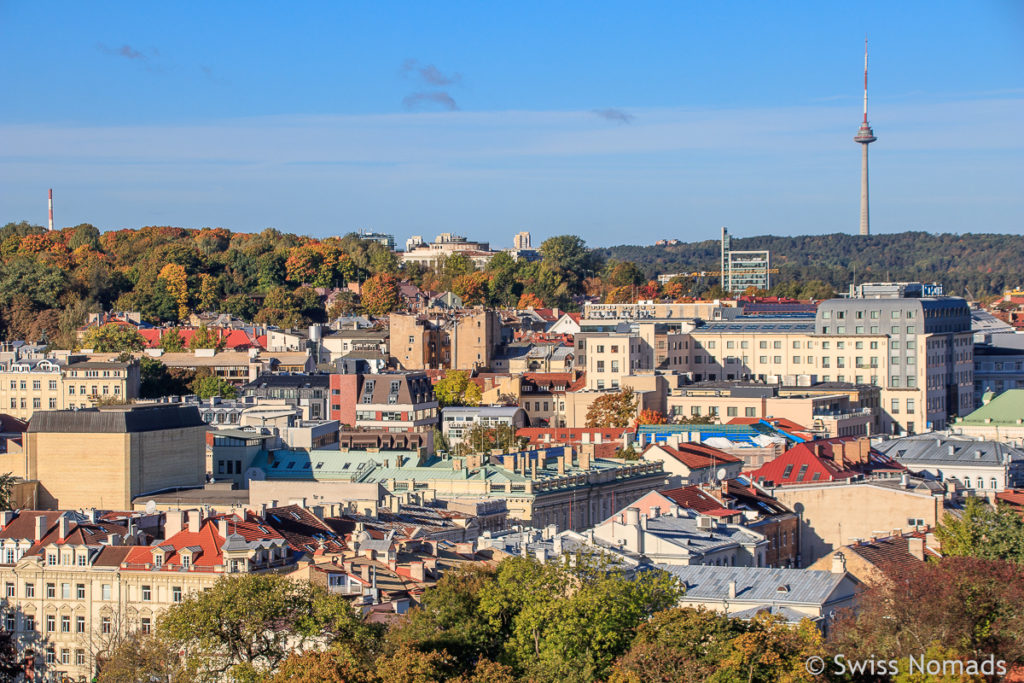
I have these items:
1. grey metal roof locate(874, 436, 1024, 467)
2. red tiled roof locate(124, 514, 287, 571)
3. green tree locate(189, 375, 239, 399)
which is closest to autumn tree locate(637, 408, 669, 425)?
grey metal roof locate(874, 436, 1024, 467)

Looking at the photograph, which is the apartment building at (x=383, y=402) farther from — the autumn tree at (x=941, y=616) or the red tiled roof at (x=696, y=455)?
the autumn tree at (x=941, y=616)

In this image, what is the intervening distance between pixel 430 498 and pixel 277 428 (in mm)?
18883

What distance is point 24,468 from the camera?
6238cm

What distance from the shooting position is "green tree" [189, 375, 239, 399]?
334ft

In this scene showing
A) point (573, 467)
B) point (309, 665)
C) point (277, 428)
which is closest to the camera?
point (309, 665)

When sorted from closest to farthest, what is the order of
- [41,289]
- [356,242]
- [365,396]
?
[365,396], [41,289], [356,242]

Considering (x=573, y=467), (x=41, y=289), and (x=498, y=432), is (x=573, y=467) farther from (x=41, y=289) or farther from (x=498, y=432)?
(x=41, y=289)

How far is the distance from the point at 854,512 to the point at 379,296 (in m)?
89.4

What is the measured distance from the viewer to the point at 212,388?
103 m

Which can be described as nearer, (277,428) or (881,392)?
(277,428)

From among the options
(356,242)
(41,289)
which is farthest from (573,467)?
(356,242)

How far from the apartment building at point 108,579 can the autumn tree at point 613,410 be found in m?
44.5

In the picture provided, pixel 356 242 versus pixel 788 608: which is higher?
pixel 356 242

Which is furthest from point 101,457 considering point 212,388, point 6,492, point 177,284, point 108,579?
point 177,284
